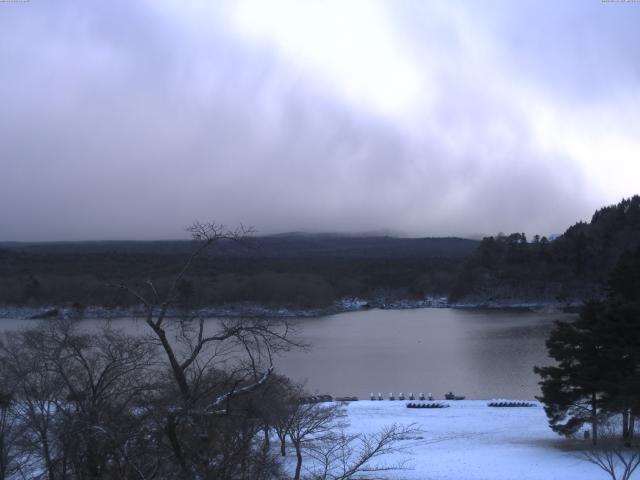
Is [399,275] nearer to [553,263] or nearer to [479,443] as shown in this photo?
[553,263]

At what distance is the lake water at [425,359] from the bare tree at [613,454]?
7.02 meters

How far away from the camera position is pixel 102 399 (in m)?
5.55

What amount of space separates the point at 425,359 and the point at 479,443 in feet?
50.9

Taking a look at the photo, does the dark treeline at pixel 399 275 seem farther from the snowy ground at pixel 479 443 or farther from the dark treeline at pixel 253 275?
the snowy ground at pixel 479 443

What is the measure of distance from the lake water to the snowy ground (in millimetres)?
2801

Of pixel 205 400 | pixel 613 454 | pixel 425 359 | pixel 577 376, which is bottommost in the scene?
pixel 425 359

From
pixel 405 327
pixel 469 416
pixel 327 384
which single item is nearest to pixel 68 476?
pixel 469 416

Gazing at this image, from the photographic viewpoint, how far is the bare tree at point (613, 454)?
416 inches

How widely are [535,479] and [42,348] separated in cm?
826

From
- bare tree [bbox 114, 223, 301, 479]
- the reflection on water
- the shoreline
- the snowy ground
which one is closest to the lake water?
the reflection on water

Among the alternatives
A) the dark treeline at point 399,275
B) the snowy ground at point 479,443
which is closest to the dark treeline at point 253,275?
the dark treeline at point 399,275

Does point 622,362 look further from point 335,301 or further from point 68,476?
point 335,301

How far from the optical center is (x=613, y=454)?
12.0 meters

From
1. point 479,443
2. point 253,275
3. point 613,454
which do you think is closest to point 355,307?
point 253,275
